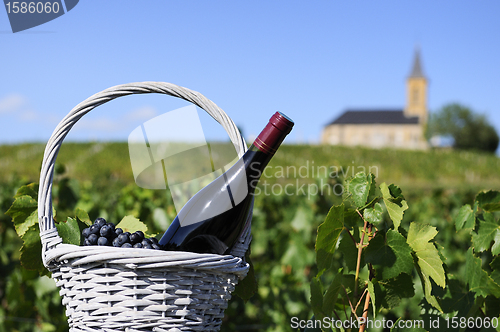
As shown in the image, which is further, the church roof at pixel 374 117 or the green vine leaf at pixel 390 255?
the church roof at pixel 374 117

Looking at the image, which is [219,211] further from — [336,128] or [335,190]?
[336,128]

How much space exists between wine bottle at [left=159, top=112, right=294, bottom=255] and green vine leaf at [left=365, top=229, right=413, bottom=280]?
0.38 metres

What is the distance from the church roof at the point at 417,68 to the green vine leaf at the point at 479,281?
77926 mm

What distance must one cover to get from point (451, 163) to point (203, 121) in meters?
35.6

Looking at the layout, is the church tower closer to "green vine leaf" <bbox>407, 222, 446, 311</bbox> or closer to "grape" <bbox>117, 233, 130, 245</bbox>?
"green vine leaf" <bbox>407, 222, 446, 311</bbox>

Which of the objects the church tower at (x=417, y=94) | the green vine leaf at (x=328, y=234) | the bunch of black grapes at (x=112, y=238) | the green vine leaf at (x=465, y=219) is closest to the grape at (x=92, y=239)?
the bunch of black grapes at (x=112, y=238)

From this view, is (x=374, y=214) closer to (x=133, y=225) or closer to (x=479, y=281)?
(x=479, y=281)

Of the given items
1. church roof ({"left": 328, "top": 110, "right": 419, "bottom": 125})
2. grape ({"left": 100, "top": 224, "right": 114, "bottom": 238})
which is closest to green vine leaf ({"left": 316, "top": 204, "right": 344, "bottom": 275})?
grape ({"left": 100, "top": 224, "right": 114, "bottom": 238})

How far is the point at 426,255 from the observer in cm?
94

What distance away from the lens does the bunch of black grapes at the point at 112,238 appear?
0.98 metres

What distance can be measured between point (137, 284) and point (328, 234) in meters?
0.45

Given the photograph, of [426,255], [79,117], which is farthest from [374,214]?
[79,117]

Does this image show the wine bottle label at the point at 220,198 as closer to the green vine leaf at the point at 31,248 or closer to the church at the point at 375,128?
the green vine leaf at the point at 31,248

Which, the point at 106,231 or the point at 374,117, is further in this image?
the point at 374,117
